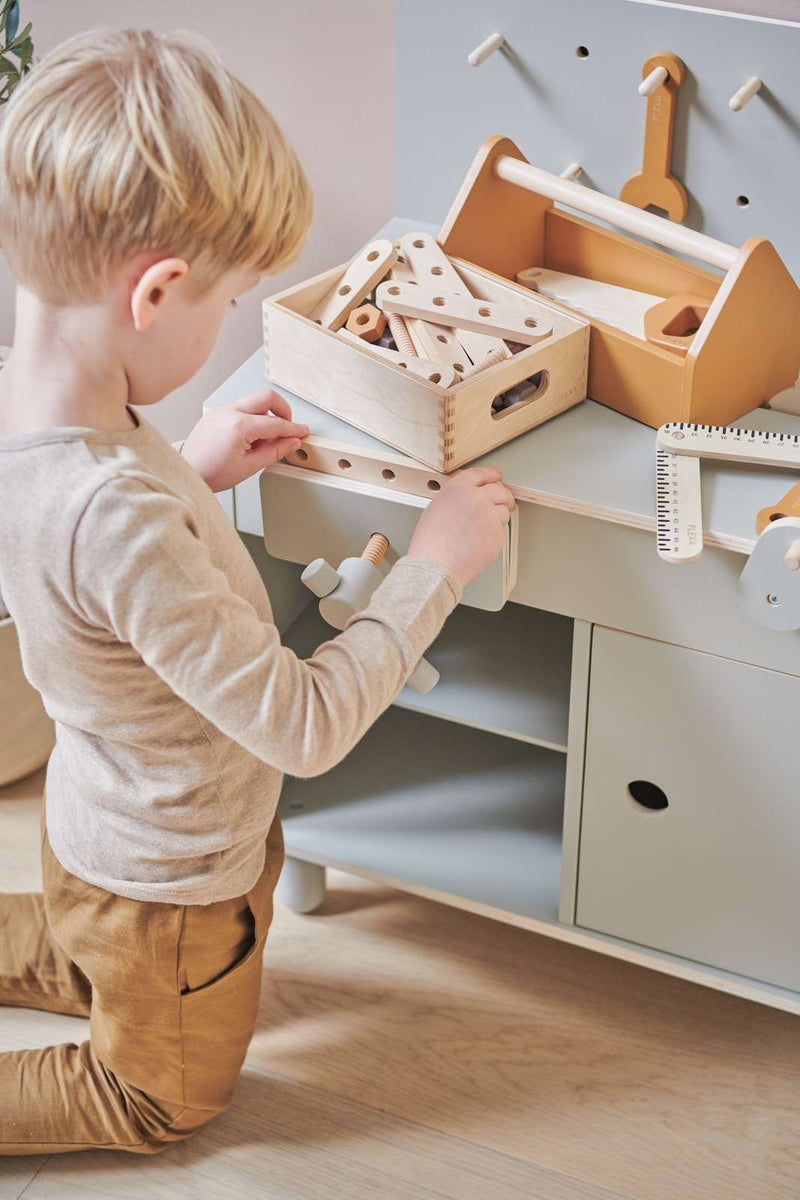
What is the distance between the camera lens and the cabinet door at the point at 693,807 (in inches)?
43.4

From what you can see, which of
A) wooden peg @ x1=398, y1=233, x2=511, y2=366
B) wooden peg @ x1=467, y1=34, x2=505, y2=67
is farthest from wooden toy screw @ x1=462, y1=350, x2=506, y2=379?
wooden peg @ x1=467, y1=34, x2=505, y2=67

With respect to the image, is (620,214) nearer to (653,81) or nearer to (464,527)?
(653,81)

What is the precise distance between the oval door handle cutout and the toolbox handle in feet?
1.60

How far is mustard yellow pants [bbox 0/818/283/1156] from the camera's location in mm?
1105

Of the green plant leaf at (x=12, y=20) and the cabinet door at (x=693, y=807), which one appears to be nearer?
the cabinet door at (x=693, y=807)

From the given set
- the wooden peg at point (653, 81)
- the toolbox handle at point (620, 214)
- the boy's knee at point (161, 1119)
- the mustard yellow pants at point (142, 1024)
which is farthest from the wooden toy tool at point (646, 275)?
the boy's knee at point (161, 1119)

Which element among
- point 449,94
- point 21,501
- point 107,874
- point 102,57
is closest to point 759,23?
point 449,94

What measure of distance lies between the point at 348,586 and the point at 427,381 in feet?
0.56

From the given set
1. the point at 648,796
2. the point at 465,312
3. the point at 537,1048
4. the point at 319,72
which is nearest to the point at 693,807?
the point at 648,796

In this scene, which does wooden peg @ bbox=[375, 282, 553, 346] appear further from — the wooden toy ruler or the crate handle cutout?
the wooden toy ruler

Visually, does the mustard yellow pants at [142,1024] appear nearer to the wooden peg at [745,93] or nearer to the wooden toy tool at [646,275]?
the wooden toy tool at [646,275]

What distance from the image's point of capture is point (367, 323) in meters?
1.14

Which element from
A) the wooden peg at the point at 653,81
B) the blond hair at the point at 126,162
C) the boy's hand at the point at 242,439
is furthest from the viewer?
the wooden peg at the point at 653,81

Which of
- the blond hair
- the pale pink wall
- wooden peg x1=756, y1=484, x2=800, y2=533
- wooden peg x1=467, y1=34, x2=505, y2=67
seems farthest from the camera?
the pale pink wall
